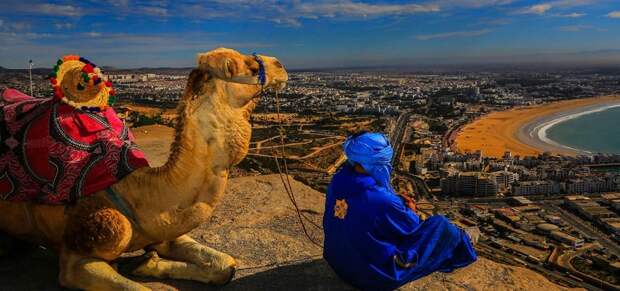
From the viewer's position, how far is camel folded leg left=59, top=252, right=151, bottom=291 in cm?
268

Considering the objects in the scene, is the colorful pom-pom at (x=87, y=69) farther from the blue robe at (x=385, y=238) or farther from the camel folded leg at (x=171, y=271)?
the blue robe at (x=385, y=238)

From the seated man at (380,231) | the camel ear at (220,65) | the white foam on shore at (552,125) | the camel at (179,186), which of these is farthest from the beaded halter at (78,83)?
the white foam on shore at (552,125)

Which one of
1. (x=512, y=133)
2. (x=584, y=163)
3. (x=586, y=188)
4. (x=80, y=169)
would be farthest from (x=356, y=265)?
(x=512, y=133)

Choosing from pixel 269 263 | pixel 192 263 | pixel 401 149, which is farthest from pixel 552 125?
pixel 192 263

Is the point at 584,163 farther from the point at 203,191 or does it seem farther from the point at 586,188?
the point at 203,191

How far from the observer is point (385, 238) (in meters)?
2.90

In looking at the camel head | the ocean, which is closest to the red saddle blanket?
the camel head

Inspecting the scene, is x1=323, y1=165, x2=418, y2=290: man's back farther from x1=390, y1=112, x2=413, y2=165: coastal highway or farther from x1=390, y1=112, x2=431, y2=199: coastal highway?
x1=390, y1=112, x2=413, y2=165: coastal highway

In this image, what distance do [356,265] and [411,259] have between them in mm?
296

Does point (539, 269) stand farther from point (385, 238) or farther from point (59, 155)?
point (59, 155)

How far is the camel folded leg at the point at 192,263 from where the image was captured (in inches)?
123

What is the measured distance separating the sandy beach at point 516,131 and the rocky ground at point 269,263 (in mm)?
33696

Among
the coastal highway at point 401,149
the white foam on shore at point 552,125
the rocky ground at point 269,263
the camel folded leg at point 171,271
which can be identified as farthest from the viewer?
the white foam on shore at point 552,125

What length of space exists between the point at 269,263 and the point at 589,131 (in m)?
49.0
